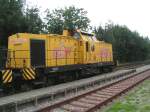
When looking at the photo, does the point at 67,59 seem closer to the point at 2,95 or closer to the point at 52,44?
the point at 52,44

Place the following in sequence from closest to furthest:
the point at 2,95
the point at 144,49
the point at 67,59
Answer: the point at 2,95 → the point at 67,59 → the point at 144,49

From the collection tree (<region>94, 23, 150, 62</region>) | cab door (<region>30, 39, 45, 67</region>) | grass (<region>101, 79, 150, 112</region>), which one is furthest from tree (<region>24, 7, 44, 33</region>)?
tree (<region>94, 23, 150, 62</region>)

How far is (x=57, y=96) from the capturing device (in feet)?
45.8

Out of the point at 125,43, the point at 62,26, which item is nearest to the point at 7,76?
the point at 62,26

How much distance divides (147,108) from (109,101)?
220 centimetres

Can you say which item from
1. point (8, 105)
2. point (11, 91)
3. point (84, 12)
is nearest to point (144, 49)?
point (84, 12)

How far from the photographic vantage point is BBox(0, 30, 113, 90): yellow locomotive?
670 inches

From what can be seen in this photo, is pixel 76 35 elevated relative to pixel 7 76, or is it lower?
elevated

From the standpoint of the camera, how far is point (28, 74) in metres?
17.0

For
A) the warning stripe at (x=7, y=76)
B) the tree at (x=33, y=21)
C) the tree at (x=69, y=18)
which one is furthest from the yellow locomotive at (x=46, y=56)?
the tree at (x=69, y=18)

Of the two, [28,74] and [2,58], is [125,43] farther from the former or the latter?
[2,58]

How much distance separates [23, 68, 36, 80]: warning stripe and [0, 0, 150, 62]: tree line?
8527 mm

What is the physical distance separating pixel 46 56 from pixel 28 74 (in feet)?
8.45

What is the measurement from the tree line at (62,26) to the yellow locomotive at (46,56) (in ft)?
15.0
